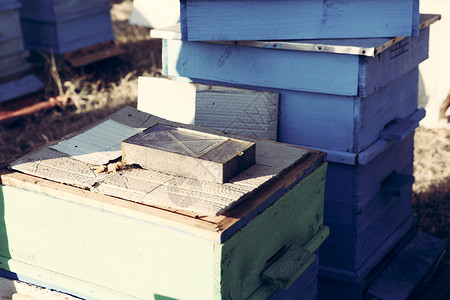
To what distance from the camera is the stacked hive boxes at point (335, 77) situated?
244cm

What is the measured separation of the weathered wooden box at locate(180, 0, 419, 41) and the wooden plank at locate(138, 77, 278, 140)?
248 mm

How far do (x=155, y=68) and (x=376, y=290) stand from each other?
3392 mm

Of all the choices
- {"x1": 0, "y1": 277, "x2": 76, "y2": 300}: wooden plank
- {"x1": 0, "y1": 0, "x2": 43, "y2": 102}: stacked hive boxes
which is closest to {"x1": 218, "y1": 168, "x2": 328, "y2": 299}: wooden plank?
{"x1": 0, "y1": 277, "x2": 76, "y2": 300}: wooden plank

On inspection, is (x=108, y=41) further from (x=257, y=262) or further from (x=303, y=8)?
(x=257, y=262)

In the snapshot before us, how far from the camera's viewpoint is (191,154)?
1.92 metres

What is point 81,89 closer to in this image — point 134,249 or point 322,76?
point 322,76

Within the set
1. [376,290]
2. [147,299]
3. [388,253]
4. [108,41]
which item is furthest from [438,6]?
[147,299]

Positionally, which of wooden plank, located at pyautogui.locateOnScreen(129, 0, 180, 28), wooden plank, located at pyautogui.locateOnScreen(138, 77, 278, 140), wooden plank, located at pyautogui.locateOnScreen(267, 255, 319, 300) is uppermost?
wooden plank, located at pyautogui.locateOnScreen(129, 0, 180, 28)

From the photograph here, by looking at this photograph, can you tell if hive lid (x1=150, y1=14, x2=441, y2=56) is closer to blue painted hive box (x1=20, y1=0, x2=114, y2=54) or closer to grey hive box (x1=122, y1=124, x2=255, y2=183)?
grey hive box (x1=122, y1=124, x2=255, y2=183)

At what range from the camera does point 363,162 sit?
8.05 feet

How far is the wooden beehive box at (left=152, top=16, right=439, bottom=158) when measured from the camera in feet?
7.85

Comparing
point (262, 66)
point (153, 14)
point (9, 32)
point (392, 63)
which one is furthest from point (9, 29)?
point (392, 63)

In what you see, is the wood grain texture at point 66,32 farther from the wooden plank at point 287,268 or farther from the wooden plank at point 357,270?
the wooden plank at point 287,268

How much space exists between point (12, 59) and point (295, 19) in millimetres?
3172
